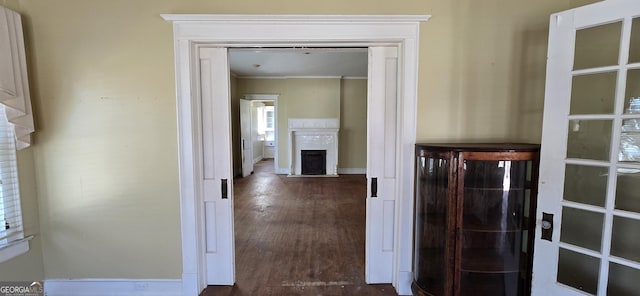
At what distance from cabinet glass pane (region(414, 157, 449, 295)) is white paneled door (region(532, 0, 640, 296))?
1.76 ft

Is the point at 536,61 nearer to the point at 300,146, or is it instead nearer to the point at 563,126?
the point at 563,126

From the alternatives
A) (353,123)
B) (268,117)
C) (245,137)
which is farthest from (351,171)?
(268,117)

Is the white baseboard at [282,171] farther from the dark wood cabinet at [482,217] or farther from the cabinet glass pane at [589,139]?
the cabinet glass pane at [589,139]

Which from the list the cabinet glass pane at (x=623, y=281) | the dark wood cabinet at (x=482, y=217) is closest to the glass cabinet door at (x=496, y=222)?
the dark wood cabinet at (x=482, y=217)

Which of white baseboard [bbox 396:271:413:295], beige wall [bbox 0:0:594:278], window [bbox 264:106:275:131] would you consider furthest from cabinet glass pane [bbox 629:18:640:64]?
window [bbox 264:106:275:131]

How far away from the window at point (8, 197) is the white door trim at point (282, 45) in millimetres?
1173

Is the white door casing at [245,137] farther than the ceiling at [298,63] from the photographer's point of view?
Yes

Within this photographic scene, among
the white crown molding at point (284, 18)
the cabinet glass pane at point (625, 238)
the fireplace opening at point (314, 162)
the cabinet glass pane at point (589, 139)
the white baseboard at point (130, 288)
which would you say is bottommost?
the white baseboard at point (130, 288)

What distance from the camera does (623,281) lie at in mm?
1457

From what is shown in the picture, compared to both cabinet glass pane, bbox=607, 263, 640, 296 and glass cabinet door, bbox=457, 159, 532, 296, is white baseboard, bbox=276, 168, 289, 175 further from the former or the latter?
cabinet glass pane, bbox=607, 263, 640, 296

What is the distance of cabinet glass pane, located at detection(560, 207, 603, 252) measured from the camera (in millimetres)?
1501

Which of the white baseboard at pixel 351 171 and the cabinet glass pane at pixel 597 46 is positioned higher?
the cabinet glass pane at pixel 597 46

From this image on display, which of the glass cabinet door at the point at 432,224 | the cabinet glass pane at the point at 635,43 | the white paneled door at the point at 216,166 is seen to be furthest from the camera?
the white paneled door at the point at 216,166

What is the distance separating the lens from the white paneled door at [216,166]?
7.32 ft
